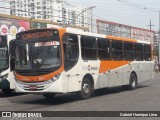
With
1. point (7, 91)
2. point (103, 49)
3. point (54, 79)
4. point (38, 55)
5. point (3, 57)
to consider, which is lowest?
point (7, 91)

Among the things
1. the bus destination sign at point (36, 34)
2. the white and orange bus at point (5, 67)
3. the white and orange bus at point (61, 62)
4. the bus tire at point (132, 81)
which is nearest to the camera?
the white and orange bus at point (61, 62)

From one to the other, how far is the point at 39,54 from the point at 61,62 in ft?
3.10

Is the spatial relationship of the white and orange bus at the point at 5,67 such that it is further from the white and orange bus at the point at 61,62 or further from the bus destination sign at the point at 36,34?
the bus destination sign at the point at 36,34

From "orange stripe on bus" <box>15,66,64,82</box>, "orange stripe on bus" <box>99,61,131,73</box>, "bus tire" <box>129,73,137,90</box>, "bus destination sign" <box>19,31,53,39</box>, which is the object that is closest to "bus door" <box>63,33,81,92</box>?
"orange stripe on bus" <box>15,66,64,82</box>

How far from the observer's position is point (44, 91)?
14969 mm

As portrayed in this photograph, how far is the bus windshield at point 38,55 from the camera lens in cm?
1505

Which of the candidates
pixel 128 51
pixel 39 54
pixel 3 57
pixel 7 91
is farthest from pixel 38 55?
pixel 128 51

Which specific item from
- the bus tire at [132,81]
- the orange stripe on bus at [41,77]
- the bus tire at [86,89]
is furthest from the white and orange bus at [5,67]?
the bus tire at [132,81]

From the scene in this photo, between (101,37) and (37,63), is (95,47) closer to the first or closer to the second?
(101,37)

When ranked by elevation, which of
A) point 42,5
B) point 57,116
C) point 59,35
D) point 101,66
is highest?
point 42,5

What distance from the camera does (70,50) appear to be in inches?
614

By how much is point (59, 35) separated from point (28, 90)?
7.96 feet

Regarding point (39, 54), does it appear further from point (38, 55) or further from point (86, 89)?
point (86, 89)

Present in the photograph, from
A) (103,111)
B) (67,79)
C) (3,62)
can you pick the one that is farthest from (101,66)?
(103,111)
